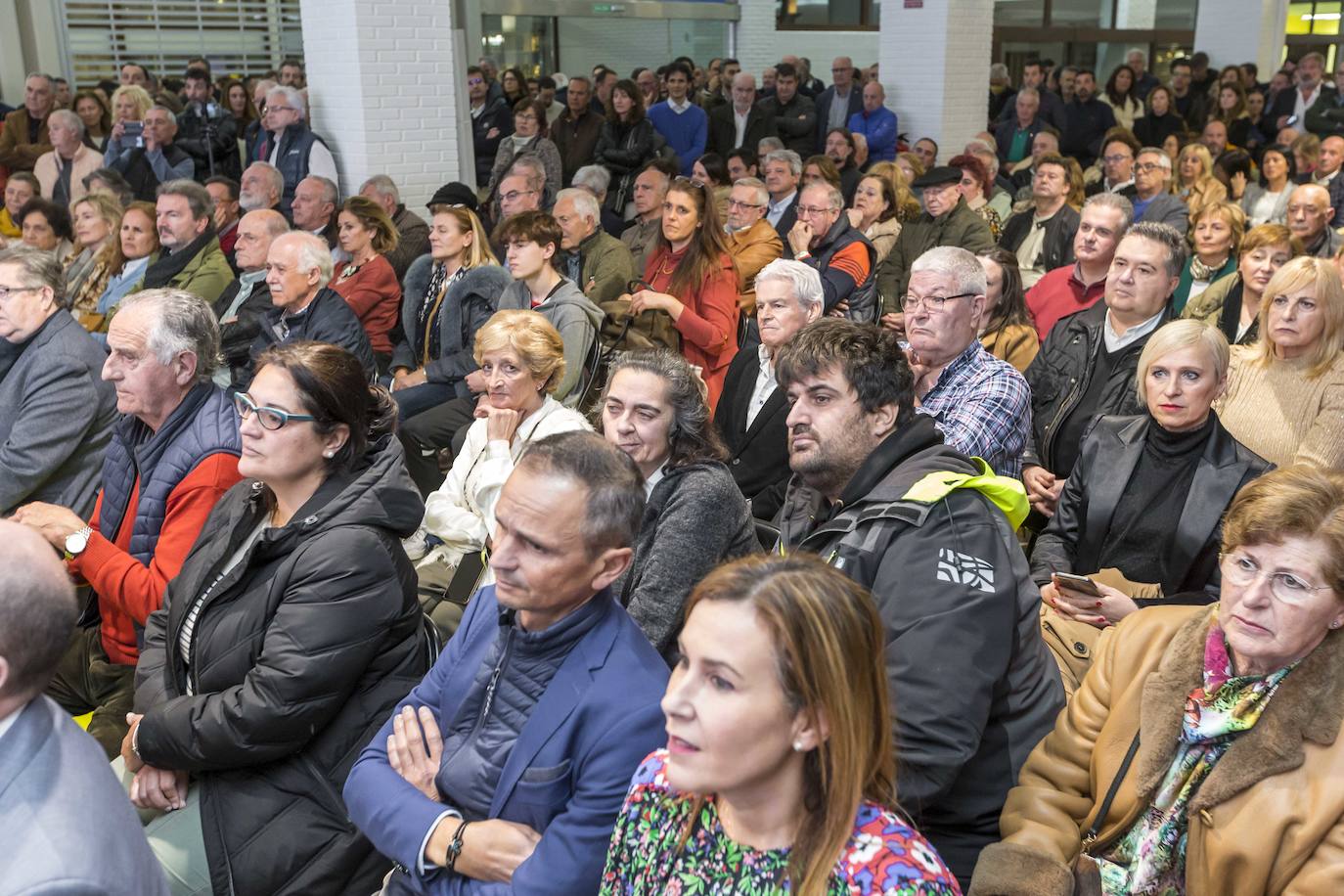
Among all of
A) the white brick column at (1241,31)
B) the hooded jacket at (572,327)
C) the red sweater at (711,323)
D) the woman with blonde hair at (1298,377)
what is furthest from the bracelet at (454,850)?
the white brick column at (1241,31)

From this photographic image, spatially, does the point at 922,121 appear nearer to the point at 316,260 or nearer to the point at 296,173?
the point at 296,173

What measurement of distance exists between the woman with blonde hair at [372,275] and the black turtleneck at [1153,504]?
12.7 feet

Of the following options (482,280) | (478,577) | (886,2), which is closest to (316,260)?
(482,280)

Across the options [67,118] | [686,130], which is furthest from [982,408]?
[686,130]

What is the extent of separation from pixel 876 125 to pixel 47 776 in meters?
10.2

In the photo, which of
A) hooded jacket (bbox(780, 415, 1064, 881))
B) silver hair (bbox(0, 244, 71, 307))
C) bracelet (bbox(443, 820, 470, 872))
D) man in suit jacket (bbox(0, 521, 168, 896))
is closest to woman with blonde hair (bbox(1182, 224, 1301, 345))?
hooded jacket (bbox(780, 415, 1064, 881))

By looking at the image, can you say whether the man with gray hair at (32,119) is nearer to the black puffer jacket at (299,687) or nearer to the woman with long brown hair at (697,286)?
the woman with long brown hair at (697,286)

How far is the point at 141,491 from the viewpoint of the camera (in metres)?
3.14

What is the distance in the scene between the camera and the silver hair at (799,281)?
4.27 metres

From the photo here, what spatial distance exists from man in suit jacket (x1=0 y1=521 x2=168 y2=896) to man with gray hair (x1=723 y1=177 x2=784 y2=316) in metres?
4.74

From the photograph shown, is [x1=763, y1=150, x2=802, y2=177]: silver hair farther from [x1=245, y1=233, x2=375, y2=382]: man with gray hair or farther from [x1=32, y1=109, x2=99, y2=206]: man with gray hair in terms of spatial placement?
[x1=32, y1=109, x2=99, y2=206]: man with gray hair

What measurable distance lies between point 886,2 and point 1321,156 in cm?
424

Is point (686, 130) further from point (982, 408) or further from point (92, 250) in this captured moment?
point (982, 408)

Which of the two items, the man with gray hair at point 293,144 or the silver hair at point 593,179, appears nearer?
the man with gray hair at point 293,144
